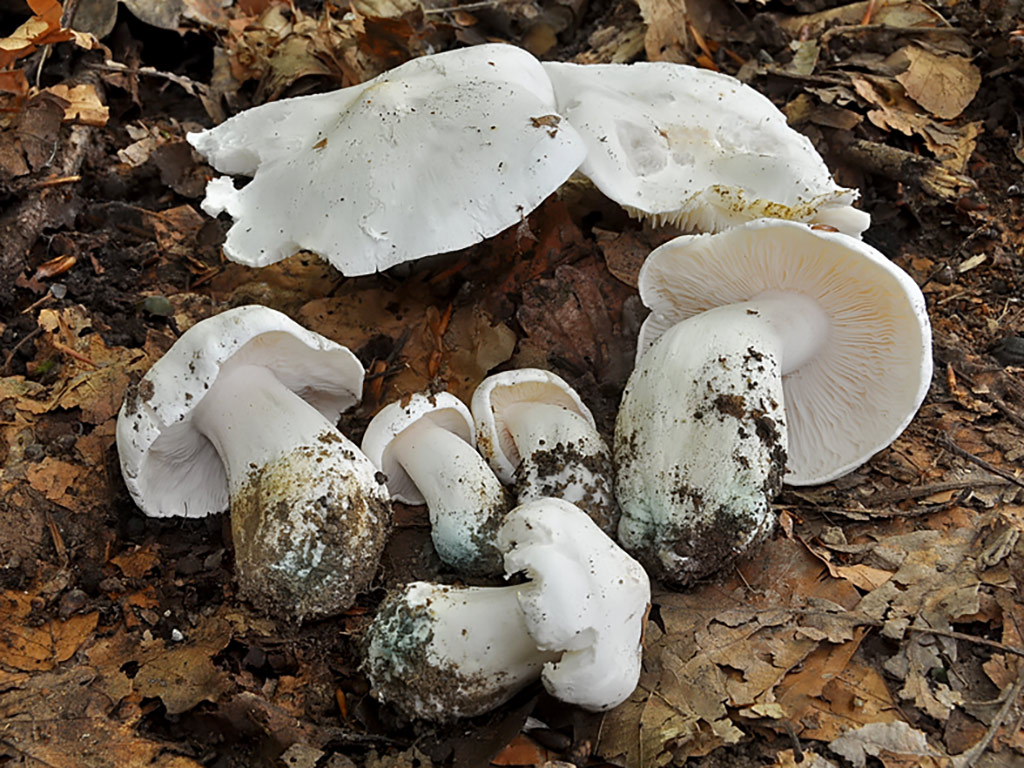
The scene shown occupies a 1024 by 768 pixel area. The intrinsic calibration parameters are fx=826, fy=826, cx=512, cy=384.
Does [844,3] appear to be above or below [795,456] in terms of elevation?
above

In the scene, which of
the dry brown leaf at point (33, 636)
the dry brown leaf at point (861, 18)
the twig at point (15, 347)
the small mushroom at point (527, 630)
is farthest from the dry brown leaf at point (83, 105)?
the dry brown leaf at point (861, 18)

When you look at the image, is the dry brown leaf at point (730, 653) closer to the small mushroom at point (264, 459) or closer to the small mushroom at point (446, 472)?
the small mushroom at point (446, 472)

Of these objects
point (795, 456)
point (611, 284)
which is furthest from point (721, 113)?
point (795, 456)

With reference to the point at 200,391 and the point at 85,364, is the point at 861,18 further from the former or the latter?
the point at 85,364

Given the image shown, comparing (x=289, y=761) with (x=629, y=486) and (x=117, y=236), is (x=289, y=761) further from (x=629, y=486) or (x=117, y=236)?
(x=117, y=236)

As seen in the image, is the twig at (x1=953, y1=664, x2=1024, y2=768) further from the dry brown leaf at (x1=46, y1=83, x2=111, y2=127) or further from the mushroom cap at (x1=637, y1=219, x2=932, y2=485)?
the dry brown leaf at (x1=46, y1=83, x2=111, y2=127)


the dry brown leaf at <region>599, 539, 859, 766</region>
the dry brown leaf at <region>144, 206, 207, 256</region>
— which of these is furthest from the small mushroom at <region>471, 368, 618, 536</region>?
the dry brown leaf at <region>144, 206, 207, 256</region>

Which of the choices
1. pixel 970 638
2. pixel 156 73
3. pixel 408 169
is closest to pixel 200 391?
pixel 408 169
